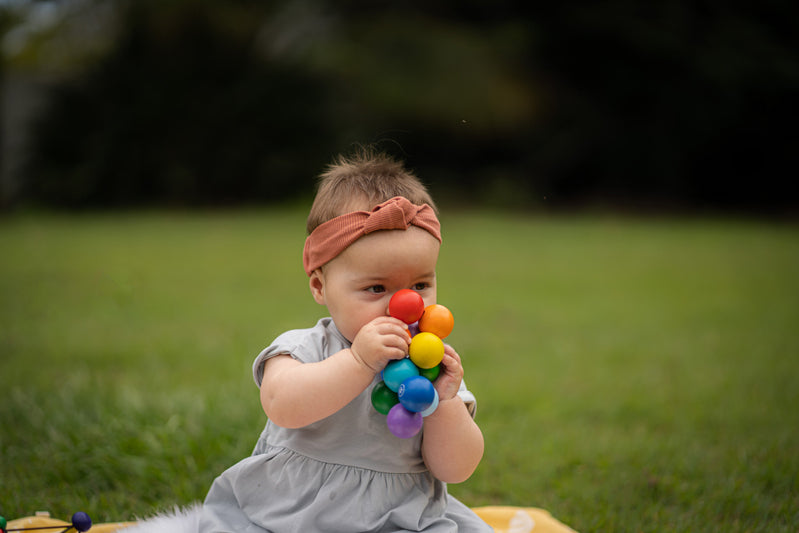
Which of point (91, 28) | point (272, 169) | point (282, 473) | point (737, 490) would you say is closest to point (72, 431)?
point (282, 473)

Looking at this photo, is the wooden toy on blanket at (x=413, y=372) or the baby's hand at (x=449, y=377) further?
the baby's hand at (x=449, y=377)

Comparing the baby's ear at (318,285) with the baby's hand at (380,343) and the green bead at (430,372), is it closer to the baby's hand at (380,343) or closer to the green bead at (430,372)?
the baby's hand at (380,343)

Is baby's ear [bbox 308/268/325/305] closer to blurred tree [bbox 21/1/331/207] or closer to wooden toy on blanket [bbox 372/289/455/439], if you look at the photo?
wooden toy on blanket [bbox 372/289/455/439]

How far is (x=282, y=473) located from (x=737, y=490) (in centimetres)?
190

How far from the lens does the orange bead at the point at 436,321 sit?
1.57 metres

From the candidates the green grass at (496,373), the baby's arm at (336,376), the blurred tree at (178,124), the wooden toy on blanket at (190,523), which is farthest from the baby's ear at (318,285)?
the blurred tree at (178,124)

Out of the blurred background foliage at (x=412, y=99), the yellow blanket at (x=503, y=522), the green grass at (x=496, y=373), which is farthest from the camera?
the blurred background foliage at (x=412, y=99)

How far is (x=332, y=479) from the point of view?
5.63 ft

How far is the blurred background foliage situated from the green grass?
389 centimetres

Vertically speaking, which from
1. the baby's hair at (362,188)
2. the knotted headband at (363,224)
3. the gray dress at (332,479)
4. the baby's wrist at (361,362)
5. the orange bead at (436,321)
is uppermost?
the baby's hair at (362,188)

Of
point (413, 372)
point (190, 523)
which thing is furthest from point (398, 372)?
point (190, 523)

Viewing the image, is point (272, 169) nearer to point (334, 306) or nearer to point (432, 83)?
point (432, 83)

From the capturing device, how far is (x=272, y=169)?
1291 cm

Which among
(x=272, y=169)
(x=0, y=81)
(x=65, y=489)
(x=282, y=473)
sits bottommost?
(x=65, y=489)
